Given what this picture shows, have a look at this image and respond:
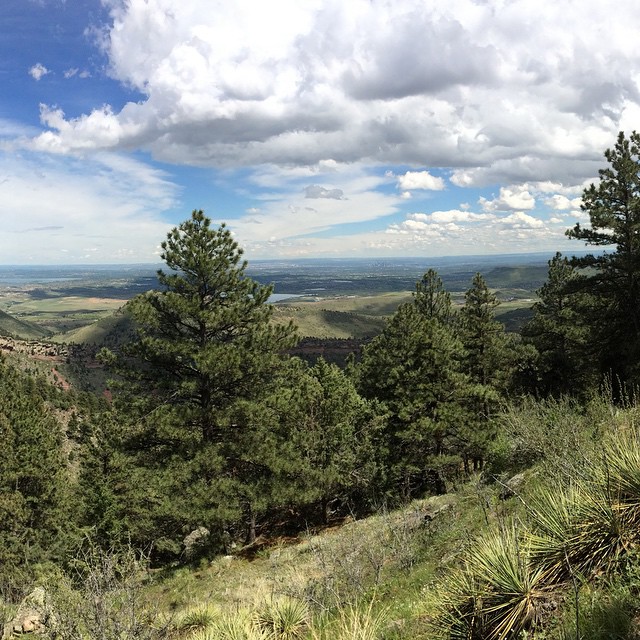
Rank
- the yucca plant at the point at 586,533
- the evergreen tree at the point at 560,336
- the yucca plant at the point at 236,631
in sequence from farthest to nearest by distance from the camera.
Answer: the evergreen tree at the point at 560,336 < the yucca plant at the point at 236,631 < the yucca plant at the point at 586,533

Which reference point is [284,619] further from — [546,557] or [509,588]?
[546,557]

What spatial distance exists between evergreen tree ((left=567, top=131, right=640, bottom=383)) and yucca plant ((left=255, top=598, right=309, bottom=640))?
745 inches

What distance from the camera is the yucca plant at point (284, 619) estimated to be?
643 cm

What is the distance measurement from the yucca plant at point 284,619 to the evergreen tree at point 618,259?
18.9m

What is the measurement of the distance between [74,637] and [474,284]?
2934cm

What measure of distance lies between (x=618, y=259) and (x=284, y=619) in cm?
2287

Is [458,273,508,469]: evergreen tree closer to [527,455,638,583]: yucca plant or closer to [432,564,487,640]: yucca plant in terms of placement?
[527,455,638,583]: yucca plant

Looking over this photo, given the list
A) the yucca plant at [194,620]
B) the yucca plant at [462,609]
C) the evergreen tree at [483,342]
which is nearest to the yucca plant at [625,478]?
the yucca plant at [462,609]

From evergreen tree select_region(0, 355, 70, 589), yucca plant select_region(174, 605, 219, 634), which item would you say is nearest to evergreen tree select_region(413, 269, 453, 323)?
yucca plant select_region(174, 605, 219, 634)

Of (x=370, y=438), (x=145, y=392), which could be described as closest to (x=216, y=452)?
(x=145, y=392)

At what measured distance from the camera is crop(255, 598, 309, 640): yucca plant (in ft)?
21.1

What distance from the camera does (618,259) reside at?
71.1 feet

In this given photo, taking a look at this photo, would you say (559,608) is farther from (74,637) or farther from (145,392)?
(145,392)

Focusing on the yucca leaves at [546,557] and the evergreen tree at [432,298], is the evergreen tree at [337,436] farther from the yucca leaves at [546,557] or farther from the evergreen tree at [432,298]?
→ the yucca leaves at [546,557]
